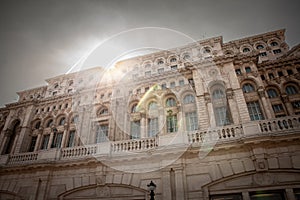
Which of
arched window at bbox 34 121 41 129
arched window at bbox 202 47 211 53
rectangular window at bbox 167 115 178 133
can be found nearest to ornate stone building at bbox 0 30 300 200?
arched window at bbox 34 121 41 129

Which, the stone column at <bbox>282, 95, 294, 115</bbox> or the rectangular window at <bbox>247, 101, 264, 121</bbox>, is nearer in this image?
the rectangular window at <bbox>247, 101, 264, 121</bbox>

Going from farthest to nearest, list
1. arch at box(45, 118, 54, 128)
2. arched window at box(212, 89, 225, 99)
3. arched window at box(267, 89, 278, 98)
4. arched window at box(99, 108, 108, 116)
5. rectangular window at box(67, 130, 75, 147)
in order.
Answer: arch at box(45, 118, 54, 128), arched window at box(267, 89, 278, 98), arched window at box(99, 108, 108, 116), rectangular window at box(67, 130, 75, 147), arched window at box(212, 89, 225, 99)

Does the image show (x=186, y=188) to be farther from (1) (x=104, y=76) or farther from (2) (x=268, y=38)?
(2) (x=268, y=38)

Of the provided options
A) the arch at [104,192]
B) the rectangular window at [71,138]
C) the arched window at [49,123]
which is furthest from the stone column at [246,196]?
Answer: the arched window at [49,123]

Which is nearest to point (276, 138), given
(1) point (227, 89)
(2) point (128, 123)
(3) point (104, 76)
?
(1) point (227, 89)

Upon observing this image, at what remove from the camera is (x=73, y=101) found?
23.8m

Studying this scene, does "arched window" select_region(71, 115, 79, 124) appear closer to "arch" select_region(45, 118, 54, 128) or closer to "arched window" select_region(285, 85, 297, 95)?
"arch" select_region(45, 118, 54, 128)

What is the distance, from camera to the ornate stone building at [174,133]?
36.1 ft

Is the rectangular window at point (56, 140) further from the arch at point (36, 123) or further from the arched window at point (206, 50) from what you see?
the arched window at point (206, 50)

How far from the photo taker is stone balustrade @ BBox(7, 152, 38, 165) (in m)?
15.8

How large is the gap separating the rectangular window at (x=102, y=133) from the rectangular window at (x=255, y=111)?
1495 centimetres

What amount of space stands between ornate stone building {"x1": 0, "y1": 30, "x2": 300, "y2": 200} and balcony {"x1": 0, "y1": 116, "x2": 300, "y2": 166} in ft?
0.21

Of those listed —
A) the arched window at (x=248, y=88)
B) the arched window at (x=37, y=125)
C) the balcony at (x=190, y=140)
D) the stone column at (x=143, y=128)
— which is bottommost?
the balcony at (x=190, y=140)

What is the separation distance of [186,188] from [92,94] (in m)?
16.1
